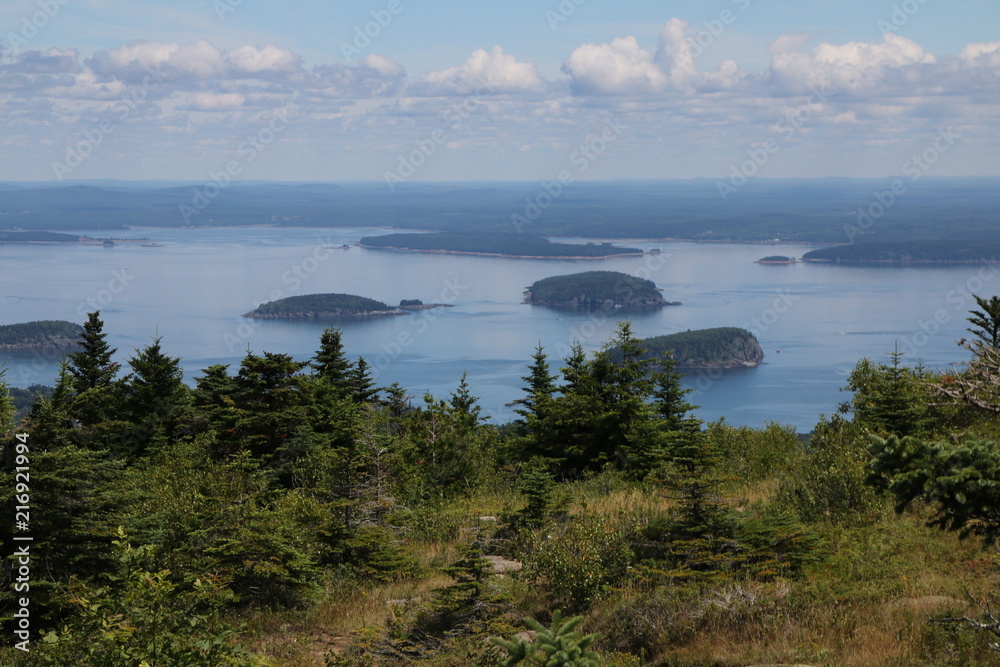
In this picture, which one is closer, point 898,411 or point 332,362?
point 898,411

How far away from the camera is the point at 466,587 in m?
10.5

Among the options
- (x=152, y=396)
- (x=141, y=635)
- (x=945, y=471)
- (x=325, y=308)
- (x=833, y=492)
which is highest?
(x=945, y=471)

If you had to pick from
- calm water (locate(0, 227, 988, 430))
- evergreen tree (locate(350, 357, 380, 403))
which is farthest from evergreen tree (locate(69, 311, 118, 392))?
calm water (locate(0, 227, 988, 430))

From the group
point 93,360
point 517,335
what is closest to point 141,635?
Answer: point 93,360

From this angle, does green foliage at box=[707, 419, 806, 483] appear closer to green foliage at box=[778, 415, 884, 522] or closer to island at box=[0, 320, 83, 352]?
green foliage at box=[778, 415, 884, 522]

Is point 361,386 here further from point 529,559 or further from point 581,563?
point 581,563

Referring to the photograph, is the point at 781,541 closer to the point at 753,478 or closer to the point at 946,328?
the point at 753,478

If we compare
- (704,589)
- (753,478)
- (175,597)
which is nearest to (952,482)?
(704,589)

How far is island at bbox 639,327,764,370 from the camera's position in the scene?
13450 centimetres

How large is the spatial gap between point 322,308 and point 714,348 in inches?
3433

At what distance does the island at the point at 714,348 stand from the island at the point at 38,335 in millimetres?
98583

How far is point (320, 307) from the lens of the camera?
182 m

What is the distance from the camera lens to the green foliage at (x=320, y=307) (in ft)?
579

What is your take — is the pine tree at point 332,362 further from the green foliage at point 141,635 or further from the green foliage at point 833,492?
the green foliage at point 141,635
